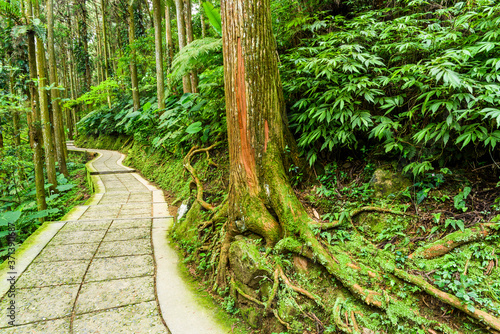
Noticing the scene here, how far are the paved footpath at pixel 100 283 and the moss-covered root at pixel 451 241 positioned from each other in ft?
6.97

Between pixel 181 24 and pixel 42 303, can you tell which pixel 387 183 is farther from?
pixel 181 24

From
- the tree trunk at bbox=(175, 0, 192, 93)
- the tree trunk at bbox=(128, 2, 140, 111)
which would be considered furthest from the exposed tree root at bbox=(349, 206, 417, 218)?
the tree trunk at bbox=(128, 2, 140, 111)

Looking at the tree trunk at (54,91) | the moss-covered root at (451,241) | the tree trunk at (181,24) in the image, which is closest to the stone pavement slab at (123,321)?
the moss-covered root at (451,241)

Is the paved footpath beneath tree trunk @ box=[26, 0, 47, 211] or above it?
beneath

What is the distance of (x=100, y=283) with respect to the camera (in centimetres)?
302

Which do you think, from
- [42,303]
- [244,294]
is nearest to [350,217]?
[244,294]

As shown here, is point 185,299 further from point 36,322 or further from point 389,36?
point 389,36

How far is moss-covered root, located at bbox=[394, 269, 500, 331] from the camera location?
1.71 meters

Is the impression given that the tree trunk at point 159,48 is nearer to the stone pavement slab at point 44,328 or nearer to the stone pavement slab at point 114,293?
the stone pavement slab at point 114,293

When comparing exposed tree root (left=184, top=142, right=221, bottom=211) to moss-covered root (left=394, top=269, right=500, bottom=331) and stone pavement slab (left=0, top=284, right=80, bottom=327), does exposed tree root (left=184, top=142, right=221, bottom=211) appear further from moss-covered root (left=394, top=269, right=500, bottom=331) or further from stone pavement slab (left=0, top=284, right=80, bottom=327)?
moss-covered root (left=394, top=269, right=500, bottom=331)

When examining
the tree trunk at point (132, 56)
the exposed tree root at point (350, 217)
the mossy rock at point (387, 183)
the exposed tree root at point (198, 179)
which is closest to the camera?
the exposed tree root at point (350, 217)

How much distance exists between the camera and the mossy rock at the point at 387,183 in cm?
285

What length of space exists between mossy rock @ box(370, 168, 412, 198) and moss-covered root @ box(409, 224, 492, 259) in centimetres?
69

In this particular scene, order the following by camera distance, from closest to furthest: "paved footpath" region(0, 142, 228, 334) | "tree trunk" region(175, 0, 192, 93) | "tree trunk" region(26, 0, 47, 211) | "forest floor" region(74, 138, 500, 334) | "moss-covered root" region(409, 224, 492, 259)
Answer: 1. "forest floor" region(74, 138, 500, 334)
2. "moss-covered root" region(409, 224, 492, 259)
3. "paved footpath" region(0, 142, 228, 334)
4. "tree trunk" region(26, 0, 47, 211)
5. "tree trunk" region(175, 0, 192, 93)
